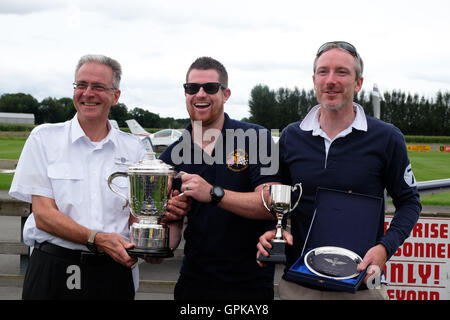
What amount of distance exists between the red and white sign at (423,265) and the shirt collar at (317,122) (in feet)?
6.76

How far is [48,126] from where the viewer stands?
8.90 feet

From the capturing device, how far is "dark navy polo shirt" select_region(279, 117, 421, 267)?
2447mm

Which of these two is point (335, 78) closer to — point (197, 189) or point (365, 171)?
point (365, 171)

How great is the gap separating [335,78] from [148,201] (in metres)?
1.19

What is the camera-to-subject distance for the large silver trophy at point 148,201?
100 inches

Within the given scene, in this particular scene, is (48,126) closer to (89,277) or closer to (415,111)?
(89,277)

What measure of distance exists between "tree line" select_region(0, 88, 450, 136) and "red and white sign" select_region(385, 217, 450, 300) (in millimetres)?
63446

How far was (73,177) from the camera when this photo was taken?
261 centimetres

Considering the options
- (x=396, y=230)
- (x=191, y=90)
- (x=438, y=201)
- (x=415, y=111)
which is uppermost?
(x=415, y=111)

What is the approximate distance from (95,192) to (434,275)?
10.4 ft

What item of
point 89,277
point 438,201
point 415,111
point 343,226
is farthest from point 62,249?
point 415,111

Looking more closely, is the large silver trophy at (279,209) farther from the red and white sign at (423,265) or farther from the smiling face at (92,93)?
the red and white sign at (423,265)
